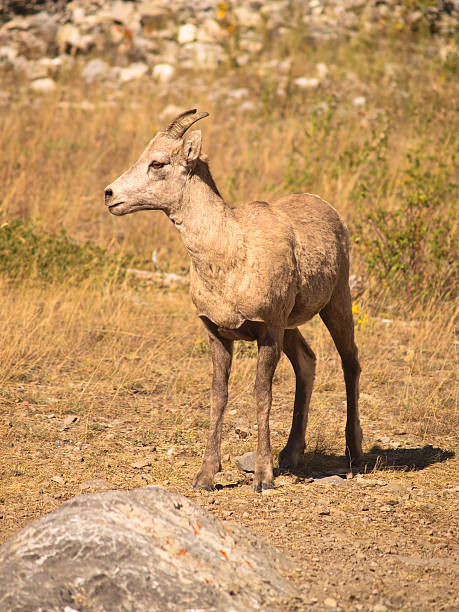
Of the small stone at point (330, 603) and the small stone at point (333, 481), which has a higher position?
the small stone at point (330, 603)

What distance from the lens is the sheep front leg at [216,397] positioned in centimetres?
518

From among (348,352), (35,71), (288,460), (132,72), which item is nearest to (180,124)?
(348,352)

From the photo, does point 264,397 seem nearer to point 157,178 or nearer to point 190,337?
point 157,178

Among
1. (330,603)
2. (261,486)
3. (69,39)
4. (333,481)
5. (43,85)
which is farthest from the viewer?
(69,39)

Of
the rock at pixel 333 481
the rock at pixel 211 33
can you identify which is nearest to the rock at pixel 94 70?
the rock at pixel 211 33

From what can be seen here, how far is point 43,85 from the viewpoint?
14.7 m

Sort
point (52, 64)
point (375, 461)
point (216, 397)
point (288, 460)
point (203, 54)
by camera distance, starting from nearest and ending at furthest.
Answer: point (216, 397) < point (288, 460) < point (375, 461) < point (52, 64) < point (203, 54)

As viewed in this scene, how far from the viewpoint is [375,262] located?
8961mm

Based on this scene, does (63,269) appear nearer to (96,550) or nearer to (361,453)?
(361,453)

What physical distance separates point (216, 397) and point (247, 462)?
2.11 feet

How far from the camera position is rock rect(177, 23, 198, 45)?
52.4 feet

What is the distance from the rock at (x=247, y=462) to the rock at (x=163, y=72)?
10.6 m

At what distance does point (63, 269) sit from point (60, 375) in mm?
2196

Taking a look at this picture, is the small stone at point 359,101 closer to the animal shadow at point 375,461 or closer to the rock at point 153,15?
the rock at point 153,15
